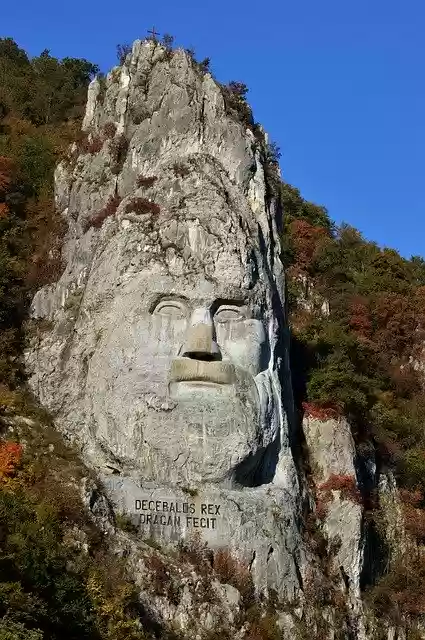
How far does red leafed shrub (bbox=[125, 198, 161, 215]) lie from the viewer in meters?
24.1

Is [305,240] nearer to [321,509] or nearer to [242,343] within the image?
[321,509]

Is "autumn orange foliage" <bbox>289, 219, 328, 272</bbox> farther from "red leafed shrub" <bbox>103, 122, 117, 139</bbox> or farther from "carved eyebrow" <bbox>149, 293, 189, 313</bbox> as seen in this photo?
"carved eyebrow" <bbox>149, 293, 189, 313</bbox>

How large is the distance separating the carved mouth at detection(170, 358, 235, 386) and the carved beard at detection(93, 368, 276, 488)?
20 centimetres

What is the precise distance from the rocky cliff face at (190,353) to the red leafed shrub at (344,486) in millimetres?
88

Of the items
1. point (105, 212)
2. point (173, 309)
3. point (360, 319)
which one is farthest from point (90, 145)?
point (360, 319)

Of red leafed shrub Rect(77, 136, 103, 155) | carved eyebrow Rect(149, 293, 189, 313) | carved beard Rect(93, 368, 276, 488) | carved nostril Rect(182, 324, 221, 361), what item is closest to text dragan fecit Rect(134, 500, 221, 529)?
carved beard Rect(93, 368, 276, 488)

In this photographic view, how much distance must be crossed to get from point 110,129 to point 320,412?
11497 millimetres

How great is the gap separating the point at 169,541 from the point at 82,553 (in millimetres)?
2839

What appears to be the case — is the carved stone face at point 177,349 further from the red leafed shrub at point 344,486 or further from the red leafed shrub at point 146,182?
the red leafed shrub at point 344,486

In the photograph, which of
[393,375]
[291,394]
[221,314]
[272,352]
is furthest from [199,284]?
[393,375]

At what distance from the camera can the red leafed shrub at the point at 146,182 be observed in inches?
982

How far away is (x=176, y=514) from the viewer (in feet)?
66.4

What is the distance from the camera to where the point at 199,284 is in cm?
2236

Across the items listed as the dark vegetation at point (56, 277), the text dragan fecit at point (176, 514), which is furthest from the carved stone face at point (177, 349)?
the dark vegetation at point (56, 277)
